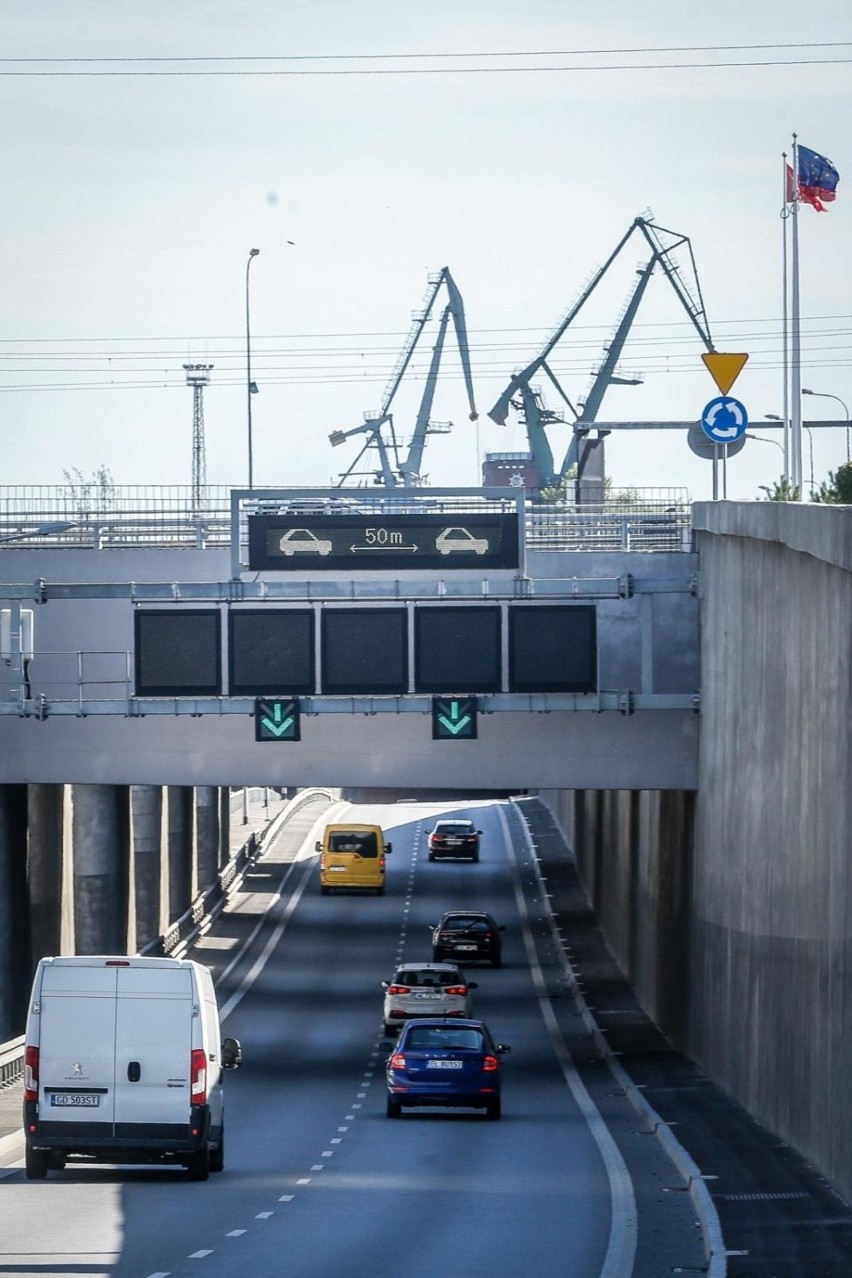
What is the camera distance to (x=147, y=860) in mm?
75312

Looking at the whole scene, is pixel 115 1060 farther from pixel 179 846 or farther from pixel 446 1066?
pixel 179 846

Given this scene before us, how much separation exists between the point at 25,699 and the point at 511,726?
8.66 meters

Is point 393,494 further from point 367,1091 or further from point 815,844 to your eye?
point 815,844

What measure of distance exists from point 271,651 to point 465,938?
74.1ft

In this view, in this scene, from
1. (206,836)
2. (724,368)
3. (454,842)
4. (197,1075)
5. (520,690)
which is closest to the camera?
(197,1075)

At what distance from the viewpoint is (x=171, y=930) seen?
2391 inches

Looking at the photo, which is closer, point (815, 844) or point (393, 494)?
point (815, 844)

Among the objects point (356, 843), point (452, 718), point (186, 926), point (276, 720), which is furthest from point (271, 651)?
point (356, 843)

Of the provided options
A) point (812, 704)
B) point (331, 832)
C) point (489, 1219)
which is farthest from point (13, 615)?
point (331, 832)

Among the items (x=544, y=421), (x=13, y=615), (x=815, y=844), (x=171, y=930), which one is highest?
(x=544, y=421)

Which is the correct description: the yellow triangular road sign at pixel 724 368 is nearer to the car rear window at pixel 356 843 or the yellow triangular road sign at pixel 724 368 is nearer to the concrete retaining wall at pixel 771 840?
the concrete retaining wall at pixel 771 840

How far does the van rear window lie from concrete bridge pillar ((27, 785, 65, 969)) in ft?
72.6

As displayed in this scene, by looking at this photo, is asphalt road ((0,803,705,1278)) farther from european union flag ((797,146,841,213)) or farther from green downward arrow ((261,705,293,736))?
european union flag ((797,146,841,213))

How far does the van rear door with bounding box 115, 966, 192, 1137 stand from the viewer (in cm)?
2120
